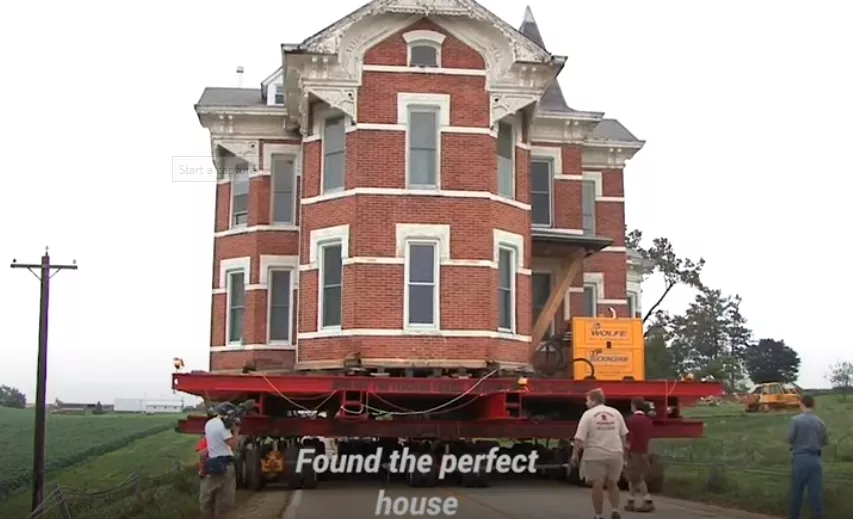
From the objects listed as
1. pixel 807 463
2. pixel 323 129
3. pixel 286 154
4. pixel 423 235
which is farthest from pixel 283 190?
pixel 807 463

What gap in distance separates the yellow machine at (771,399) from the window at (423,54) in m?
49.3

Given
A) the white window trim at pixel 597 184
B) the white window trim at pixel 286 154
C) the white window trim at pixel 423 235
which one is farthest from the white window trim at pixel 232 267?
the white window trim at pixel 597 184

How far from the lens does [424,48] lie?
73.2 ft

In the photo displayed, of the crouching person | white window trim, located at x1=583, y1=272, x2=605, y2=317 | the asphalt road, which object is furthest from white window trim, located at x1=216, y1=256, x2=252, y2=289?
the crouching person

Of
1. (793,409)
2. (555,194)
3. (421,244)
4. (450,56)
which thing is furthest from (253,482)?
(793,409)

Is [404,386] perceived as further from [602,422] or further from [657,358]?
[657,358]

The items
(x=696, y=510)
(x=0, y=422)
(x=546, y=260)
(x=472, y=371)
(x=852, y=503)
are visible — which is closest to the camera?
(x=852, y=503)

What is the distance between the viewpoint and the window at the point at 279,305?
27.2 metres

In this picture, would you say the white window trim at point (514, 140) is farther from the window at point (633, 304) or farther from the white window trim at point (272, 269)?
the window at point (633, 304)

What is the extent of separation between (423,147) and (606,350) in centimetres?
557

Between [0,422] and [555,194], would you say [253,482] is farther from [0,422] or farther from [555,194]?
[0,422]

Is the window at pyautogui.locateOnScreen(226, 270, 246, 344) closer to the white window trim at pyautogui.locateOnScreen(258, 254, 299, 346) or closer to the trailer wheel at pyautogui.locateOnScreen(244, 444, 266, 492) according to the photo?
the white window trim at pyautogui.locateOnScreen(258, 254, 299, 346)

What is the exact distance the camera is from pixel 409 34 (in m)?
22.2

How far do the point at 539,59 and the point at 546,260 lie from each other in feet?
22.0
